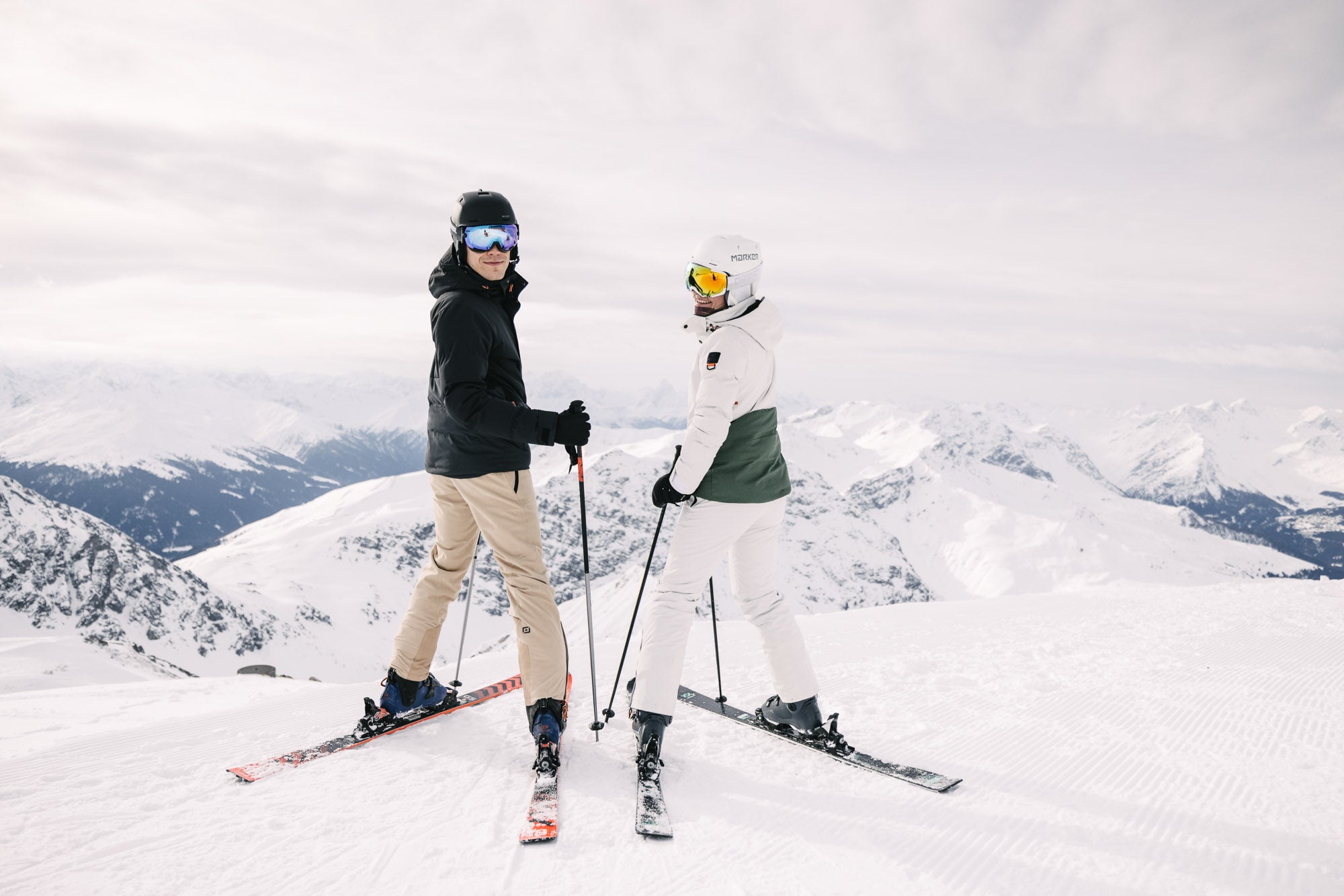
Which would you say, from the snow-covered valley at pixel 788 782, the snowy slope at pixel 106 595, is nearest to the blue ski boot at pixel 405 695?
the snow-covered valley at pixel 788 782

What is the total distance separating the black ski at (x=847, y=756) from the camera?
3975 millimetres

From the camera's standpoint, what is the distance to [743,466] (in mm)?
4109

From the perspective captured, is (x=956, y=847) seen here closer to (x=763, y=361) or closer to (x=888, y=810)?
(x=888, y=810)

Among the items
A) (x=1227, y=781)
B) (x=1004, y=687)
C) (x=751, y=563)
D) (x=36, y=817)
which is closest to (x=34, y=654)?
(x=36, y=817)

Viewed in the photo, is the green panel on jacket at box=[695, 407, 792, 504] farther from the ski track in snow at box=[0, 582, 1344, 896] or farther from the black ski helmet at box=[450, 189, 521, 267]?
the black ski helmet at box=[450, 189, 521, 267]

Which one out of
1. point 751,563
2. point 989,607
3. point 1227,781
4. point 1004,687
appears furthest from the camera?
point 989,607

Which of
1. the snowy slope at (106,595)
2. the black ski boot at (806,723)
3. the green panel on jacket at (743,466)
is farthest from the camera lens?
the snowy slope at (106,595)

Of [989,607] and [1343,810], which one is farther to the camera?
[989,607]

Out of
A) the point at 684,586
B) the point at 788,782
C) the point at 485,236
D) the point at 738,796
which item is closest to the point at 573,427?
the point at 684,586

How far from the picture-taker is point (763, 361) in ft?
13.3

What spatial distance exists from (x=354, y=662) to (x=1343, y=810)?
11696 cm

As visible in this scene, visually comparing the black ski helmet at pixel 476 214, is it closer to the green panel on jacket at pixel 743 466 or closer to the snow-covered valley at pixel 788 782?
the green panel on jacket at pixel 743 466

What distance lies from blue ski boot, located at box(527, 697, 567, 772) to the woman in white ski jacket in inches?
18.3

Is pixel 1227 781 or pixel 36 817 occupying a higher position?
pixel 1227 781
